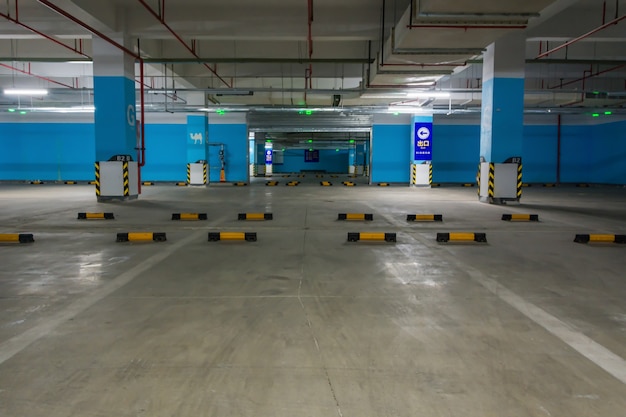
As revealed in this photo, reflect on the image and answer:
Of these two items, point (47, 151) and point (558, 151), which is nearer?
point (558, 151)

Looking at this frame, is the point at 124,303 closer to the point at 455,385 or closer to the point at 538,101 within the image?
the point at 455,385

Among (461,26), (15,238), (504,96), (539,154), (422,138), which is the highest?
(461,26)

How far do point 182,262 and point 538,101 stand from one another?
2211 centimetres

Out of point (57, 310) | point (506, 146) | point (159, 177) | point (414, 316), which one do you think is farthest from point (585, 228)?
point (159, 177)

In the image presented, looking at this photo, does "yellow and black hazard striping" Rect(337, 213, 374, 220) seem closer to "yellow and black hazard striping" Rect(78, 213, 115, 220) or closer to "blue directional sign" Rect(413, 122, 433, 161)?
"yellow and black hazard striping" Rect(78, 213, 115, 220)

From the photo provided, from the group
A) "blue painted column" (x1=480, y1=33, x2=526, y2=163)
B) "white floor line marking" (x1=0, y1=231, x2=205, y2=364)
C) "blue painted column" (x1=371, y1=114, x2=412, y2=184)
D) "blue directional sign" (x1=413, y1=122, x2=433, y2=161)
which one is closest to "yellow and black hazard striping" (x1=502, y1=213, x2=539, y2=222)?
"blue painted column" (x1=480, y1=33, x2=526, y2=163)

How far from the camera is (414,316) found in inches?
154

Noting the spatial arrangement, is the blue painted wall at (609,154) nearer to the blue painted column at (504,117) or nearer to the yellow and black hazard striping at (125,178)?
the blue painted column at (504,117)

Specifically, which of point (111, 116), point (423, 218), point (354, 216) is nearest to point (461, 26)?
point (423, 218)

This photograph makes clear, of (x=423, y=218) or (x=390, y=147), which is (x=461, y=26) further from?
(x=390, y=147)

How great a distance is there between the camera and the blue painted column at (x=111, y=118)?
1405 centimetres

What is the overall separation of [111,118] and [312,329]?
1308 cm

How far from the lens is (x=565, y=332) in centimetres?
355

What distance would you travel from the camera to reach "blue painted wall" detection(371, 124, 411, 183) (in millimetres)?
26763
